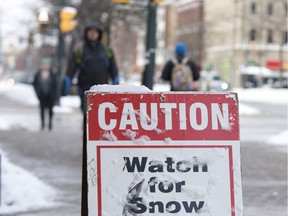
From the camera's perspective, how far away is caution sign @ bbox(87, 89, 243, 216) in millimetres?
4723

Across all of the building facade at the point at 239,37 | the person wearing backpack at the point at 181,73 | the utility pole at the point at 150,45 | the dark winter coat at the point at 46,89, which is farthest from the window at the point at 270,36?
the person wearing backpack at the point at 181,73

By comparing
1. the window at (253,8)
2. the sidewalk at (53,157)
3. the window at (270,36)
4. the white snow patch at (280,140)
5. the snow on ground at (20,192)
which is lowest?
the white snow patch at (280,140)

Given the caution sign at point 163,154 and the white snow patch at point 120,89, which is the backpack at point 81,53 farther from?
the caution sign at point 163,154

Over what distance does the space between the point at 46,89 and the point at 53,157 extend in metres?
6.26

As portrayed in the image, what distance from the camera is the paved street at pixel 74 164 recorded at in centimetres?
819

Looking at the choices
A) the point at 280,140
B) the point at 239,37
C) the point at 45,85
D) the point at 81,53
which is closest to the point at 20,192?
the point at 81,53

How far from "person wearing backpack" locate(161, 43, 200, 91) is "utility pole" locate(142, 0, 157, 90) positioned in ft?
8.36

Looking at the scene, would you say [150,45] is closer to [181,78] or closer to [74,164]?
[181,78]

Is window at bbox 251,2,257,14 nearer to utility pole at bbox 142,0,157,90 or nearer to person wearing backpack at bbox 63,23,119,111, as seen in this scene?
utility pole at bbox 142,0,157,90

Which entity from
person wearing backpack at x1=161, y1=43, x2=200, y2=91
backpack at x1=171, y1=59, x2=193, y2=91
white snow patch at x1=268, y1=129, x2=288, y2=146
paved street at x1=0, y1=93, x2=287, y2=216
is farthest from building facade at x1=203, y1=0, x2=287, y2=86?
backpack at x1=171, y1=59, x2=193, y2=91

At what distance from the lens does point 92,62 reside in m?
11.5

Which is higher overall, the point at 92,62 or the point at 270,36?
the point at 270,36

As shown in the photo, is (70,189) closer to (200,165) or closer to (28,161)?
(28,161)

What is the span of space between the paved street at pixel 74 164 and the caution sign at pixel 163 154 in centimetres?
290
